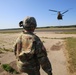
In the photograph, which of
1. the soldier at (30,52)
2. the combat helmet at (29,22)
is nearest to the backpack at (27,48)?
the soldier at (30,52)

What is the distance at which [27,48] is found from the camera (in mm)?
3992

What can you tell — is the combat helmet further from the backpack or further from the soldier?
the backpack

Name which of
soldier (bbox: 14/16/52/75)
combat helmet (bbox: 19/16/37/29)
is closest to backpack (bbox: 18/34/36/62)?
soldier (bbox: 14/16/52/75)

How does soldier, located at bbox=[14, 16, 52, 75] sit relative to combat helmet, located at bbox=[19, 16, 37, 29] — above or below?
below

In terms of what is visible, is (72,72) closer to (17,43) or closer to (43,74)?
(43,74)

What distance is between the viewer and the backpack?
12.9ft

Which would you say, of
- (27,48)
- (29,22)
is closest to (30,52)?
(27,48)

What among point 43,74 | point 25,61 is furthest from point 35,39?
point 43,74

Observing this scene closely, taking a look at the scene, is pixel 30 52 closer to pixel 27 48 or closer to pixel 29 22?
pixel 27 48

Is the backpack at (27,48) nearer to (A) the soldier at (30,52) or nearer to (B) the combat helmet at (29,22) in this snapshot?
(A) the soldier at (30,52)

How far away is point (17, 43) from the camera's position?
4281mm

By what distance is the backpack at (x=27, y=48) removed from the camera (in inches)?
155

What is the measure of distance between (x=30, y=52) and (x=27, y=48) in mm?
126

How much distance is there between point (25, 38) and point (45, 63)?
67 centimetres
